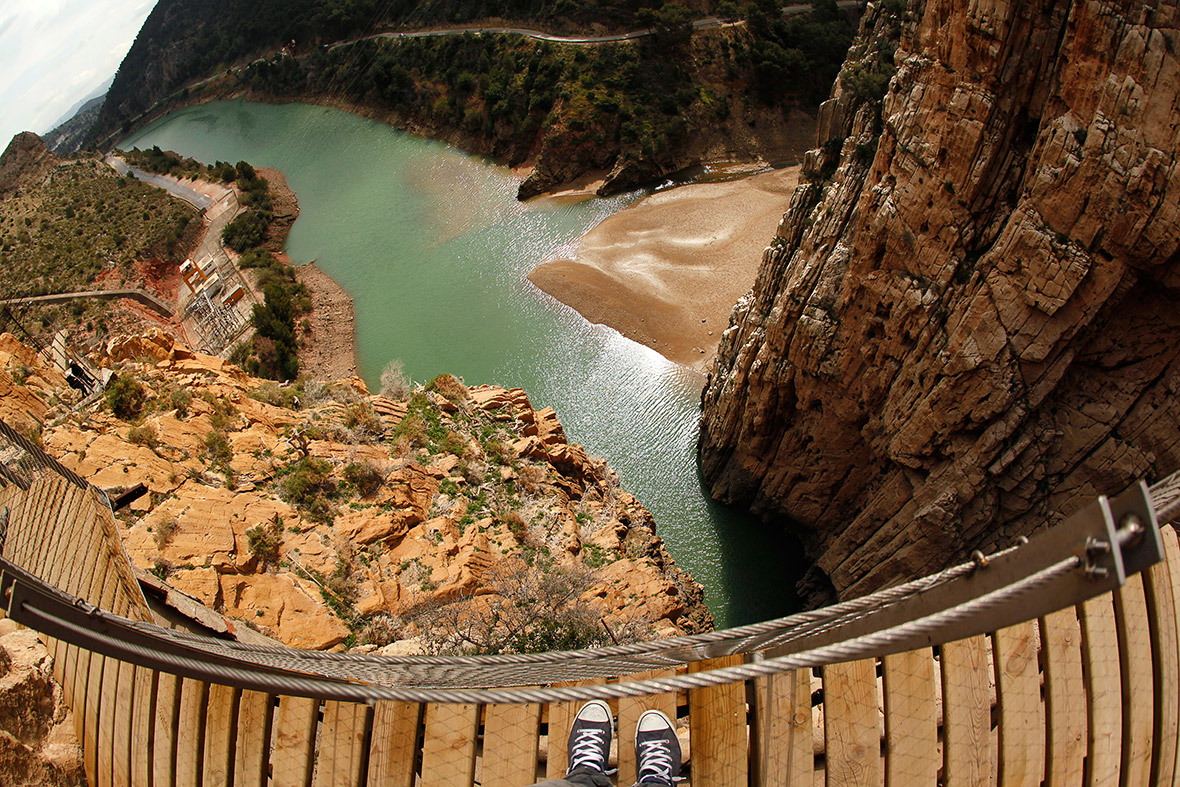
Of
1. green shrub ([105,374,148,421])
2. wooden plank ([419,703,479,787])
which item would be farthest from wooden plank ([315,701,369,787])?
green shrub ([105,374,148,421])

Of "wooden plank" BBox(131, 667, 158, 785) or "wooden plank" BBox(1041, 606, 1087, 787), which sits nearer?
"wooden plank" BBox(1041, 606, 1087, 787)

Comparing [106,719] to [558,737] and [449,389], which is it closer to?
[558,737]

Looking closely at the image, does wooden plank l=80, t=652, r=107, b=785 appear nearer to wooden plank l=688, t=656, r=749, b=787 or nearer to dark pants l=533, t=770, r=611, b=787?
dark pants l=533, t=770, r=611, b=787

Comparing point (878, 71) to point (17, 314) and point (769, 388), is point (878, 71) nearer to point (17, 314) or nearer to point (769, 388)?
point (769, 388)

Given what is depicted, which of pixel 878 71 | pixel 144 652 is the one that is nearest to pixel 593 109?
pixel 878 71

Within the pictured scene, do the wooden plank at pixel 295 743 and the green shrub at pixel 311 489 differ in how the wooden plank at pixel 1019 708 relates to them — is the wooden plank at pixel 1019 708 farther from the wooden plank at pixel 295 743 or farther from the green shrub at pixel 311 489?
the green shrub at pixel 311 489

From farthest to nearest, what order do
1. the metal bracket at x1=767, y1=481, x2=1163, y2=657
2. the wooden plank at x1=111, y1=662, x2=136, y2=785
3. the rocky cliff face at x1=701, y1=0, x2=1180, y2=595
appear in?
the rocky cliff face at x1=701, y1=0, x2=1180, y2=595
the wooden plank at x1=111, y1=662, x2=136, y2=785
the metal bracket at x1=767, y1=481, x2=1163, y2=657
